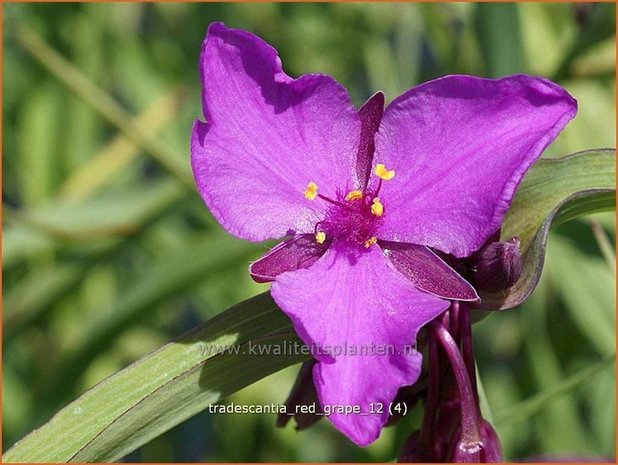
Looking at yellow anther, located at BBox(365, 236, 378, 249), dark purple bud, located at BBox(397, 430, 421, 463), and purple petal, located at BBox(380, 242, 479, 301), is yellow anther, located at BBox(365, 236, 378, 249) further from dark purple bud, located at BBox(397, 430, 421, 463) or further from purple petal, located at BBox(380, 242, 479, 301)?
dark purple bud, located at BBox(397, 430, 421, 463)

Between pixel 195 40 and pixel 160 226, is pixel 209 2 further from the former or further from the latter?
pixel 160 226

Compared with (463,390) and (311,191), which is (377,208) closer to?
(311,191)

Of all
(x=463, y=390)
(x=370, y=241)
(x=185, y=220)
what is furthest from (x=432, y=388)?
(x=185, y=220)

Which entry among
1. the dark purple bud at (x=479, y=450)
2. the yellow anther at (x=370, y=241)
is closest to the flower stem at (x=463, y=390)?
the dark purple bud at (x=479, y=450)

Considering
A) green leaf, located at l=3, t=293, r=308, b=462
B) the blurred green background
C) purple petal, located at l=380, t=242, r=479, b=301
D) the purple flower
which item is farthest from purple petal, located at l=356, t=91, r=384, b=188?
the blurred green background

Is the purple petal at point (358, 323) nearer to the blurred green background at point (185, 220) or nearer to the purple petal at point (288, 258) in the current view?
the purple petal at point (288, 258)
